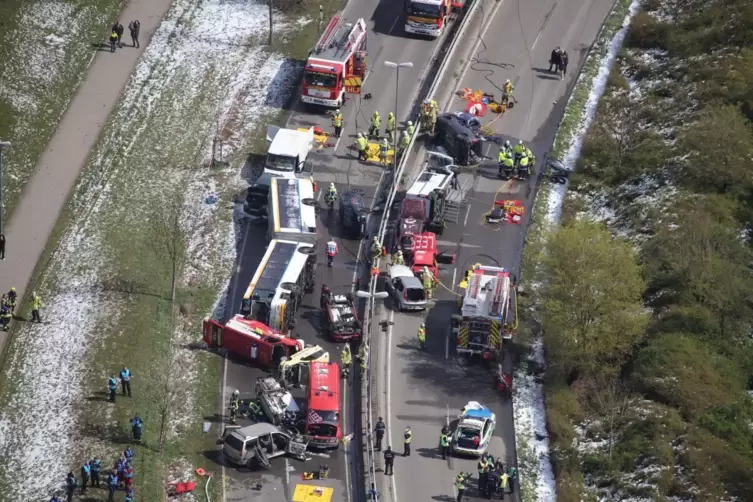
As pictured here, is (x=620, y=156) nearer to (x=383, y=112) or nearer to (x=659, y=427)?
(x=383, y=112)

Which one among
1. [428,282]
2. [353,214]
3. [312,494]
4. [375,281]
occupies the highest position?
[353,214]

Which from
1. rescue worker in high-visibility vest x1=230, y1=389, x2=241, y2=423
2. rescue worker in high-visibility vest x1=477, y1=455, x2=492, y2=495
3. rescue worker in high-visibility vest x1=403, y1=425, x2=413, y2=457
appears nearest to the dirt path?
rescue worker in high-visibility vest x1=230, y1=389, x2=241, y2=423

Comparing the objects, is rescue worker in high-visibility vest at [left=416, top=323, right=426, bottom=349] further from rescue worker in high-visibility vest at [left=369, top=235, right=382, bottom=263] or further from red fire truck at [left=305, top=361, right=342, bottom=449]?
red fire truck at [left=305, top=361, right=342, bottom=449]

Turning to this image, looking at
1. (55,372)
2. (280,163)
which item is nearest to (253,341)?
(55,372)

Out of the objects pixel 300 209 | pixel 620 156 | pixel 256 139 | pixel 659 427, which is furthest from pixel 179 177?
pixel 659 427

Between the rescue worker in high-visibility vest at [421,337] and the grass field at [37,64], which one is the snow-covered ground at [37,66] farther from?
the rescue worker in high-visibility vest at [421,337]

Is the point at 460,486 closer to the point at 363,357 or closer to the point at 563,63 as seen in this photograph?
the point at 363,357

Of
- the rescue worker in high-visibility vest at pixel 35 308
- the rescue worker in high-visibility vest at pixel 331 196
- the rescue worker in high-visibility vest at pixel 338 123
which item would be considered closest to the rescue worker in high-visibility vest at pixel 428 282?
the rescue worker in high-visibility vest at pixel 331 196
